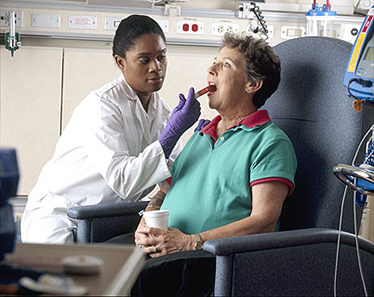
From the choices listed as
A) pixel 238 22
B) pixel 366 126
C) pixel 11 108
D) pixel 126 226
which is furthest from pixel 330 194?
pixel 11 108

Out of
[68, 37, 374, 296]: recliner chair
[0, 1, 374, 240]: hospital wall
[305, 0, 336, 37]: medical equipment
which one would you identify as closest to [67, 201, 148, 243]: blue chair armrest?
[68, 37, 374, 296]: recliner chair

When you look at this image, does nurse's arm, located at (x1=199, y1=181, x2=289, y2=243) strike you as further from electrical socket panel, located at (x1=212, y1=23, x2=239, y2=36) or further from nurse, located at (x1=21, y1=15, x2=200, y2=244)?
electrical socket panel, located at (x1=212, y1=23, x2=239, y2=36)

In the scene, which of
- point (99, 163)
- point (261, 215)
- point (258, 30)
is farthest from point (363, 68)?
point (258, 30)

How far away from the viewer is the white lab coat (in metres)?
1.94

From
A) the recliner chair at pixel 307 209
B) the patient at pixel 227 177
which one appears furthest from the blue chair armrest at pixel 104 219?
the patient at pixel 227 177

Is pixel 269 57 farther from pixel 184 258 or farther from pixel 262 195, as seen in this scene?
pixel 184 258

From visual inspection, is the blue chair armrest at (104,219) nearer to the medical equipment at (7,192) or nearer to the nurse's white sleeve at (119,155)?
the nurse's white sleeve at (119,155)

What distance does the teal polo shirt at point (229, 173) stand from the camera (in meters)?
1.72

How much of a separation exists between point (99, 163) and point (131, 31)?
53 cm

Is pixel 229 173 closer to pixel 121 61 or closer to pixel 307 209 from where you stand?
pixel 307 209

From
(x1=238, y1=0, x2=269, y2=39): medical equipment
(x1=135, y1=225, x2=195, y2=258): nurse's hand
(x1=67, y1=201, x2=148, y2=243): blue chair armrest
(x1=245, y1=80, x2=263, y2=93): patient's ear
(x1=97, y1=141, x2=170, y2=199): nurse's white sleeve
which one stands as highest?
(x1=238, y1=0, x2=269, y2=39): medical equipment

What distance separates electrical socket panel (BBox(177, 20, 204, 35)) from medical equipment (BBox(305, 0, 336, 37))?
60 centimetres

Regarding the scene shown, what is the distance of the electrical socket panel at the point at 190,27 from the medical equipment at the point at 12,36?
0.86 meters

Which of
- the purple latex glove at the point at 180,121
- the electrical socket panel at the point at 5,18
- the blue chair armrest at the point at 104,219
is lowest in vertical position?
the blue chair armrest at the point at 104,219
